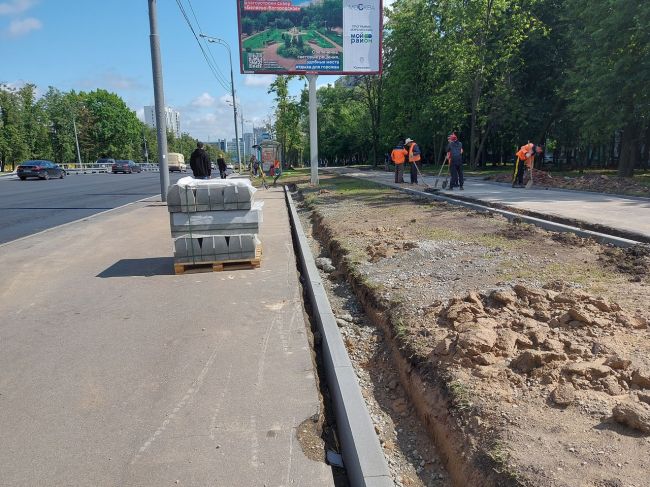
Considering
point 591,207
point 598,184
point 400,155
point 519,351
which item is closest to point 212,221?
point 519,351

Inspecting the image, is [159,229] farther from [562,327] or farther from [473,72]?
[473,72]

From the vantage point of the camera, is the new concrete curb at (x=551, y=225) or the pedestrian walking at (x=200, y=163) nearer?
the new concrete curb at (x=551, y=225)

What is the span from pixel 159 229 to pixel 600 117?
18303 millimetres

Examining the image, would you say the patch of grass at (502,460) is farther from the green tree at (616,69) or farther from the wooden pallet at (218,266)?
the green tree at (616,69)

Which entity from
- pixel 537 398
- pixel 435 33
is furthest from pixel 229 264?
pixel 435 33

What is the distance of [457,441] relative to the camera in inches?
105

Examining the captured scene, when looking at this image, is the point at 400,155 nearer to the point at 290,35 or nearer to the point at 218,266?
the point at 290,35

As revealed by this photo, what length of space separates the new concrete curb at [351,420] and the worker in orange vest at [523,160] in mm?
13626

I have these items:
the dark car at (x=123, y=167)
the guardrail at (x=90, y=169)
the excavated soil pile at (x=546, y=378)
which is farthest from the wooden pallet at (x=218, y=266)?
the guardrail at (x=90, y=169)

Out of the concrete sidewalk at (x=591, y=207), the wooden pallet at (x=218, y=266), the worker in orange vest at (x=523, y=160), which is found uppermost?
the worker in orange vest at (x=523, y=160)

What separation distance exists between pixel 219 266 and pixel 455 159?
35.9 feet

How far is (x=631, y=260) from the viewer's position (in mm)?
5797

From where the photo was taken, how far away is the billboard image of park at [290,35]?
20500 mm

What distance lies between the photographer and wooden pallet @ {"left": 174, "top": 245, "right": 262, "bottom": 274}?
279 inches
